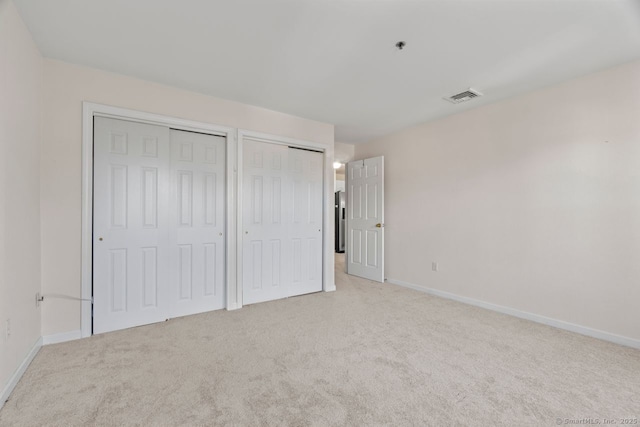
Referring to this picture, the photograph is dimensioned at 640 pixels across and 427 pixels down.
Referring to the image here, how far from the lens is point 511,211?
3117mm

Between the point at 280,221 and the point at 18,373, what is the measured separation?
2.53 meters

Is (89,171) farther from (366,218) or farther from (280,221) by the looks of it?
(366,218)

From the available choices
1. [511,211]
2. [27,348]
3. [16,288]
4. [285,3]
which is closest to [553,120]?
[511,211]

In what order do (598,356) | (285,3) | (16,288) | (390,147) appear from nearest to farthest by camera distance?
(285,3)
(16,288)
(598,356)
(390,147)

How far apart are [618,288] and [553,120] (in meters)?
1.66

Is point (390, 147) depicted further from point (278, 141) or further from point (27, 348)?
point (27, 348)

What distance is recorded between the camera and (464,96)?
3053mm

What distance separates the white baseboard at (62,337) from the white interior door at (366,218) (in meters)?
3.68

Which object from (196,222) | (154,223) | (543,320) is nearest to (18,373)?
(154,223)

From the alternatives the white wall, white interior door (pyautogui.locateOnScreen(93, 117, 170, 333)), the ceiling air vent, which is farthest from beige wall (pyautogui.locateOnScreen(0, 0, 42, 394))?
the white wall

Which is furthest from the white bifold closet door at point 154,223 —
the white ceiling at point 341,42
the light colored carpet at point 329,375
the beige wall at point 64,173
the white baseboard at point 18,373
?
the white ceiling at point 341,42

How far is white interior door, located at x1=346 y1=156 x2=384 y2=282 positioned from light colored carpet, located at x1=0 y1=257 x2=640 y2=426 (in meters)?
1.71

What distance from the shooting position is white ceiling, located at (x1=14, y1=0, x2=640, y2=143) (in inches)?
69.5

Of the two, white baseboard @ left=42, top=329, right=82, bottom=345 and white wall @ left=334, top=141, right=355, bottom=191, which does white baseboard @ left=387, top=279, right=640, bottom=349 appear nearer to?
white wall @ left=334, top=141, right=355, bottom=191
